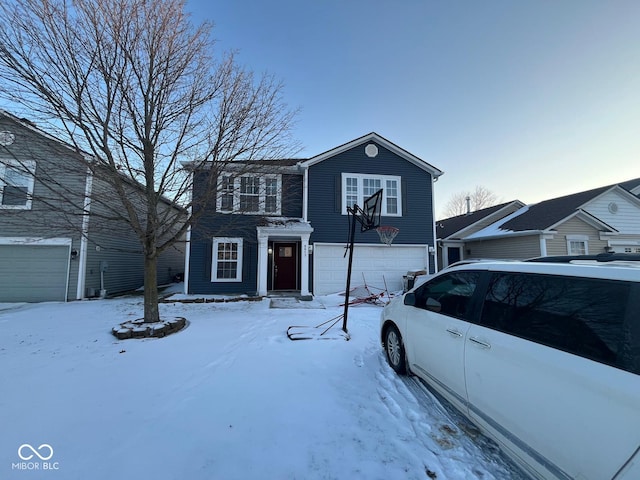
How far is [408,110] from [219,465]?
11885 mm

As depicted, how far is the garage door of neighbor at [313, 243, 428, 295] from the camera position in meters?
11.5

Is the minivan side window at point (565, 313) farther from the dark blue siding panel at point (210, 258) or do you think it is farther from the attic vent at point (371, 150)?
the attic vent at point (371, 150)

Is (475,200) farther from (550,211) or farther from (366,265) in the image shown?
(366,265)

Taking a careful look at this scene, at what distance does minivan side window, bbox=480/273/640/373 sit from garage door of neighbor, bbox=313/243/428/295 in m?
9.10

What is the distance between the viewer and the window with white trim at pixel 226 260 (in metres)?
11.0

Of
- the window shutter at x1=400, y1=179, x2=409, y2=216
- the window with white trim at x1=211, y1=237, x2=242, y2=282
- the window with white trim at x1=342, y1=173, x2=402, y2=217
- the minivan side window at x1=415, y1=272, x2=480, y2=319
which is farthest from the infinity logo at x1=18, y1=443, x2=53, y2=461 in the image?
the window shutter at x1=400, y1=179, x2=409, y2=216

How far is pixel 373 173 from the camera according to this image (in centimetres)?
1216

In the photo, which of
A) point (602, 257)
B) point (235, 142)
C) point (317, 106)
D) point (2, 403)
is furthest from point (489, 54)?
point (2, 403)

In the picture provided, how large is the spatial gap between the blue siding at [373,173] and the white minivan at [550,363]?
8.93 meters

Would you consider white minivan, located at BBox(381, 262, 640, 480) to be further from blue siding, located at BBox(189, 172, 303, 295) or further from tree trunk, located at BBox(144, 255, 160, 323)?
blue siding, located at BBox(189, 172, 303, 295)

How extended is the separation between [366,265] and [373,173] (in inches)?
168

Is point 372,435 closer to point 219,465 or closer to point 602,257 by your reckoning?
point 219,465

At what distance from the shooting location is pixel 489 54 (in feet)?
26.6

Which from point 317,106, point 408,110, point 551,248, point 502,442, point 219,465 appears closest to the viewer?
point 502,442
